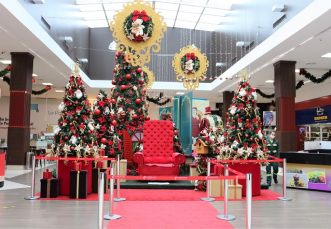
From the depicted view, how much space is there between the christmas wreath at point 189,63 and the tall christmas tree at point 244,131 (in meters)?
3.81

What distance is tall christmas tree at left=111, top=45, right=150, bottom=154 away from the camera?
404 inches

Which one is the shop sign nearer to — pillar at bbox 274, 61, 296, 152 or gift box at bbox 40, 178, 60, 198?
pillar at bbox 274, 61, 296, 152

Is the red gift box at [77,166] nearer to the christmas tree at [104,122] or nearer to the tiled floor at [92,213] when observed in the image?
the tiled floor at [92,213]

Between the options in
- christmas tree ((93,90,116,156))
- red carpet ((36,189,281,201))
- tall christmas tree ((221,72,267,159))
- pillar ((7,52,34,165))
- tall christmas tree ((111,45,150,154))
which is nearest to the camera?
red carpet ((36,189,281,201))

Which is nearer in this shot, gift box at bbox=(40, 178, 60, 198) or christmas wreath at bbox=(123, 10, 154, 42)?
gift box at bbox=(40, 178, 60, 198)

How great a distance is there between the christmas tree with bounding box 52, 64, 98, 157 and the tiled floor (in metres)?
1.17

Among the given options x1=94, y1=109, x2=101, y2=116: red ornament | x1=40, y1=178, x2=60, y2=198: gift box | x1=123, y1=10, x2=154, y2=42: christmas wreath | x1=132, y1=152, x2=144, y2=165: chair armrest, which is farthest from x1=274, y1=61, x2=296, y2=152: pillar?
x1=40, y1=178, x2=60, y2=198: gift box

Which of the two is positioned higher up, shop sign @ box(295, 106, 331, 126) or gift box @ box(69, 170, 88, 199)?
shop sign @ box(295, 106, 331, 126)

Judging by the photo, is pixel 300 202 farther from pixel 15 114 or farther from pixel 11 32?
pixel 15 114

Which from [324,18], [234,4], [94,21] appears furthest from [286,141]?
[94,21]

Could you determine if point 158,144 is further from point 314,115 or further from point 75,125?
point 314,115

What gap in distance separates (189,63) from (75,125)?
541cm

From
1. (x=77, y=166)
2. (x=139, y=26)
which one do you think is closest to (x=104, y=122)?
(x=77, y=166)

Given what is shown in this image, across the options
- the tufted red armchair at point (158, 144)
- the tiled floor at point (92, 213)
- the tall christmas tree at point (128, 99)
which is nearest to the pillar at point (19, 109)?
the tall christmas tree at point (128, 99)
